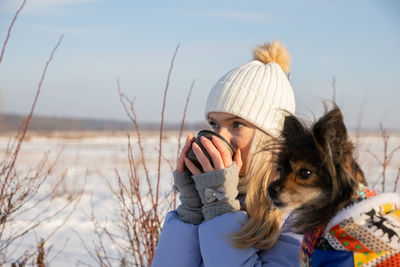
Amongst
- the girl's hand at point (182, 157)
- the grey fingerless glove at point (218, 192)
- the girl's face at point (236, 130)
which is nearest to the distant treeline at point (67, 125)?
the girl's face at point (236, 130)

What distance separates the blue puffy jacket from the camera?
151 cm

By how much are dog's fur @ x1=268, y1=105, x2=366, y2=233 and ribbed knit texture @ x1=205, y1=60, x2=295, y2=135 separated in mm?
537

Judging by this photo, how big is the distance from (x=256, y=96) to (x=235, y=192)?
648 mm

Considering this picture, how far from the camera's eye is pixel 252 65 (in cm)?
221

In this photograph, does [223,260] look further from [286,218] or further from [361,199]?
[361,199]

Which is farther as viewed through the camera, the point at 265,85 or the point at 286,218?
the point at 265,85

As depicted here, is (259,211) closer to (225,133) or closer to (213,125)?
(225,133)

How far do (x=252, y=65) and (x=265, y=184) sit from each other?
0.82m

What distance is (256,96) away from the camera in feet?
6.77

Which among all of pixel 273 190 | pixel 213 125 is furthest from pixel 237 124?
pixel 273 190

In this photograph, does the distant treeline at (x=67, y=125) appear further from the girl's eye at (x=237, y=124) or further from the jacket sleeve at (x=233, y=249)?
the jacket sleeve at (x=233, y=249)

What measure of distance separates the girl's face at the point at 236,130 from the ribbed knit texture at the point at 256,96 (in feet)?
0.15

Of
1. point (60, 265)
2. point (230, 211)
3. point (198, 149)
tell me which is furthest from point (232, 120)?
point (60, 265)

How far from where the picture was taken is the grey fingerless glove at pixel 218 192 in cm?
161
